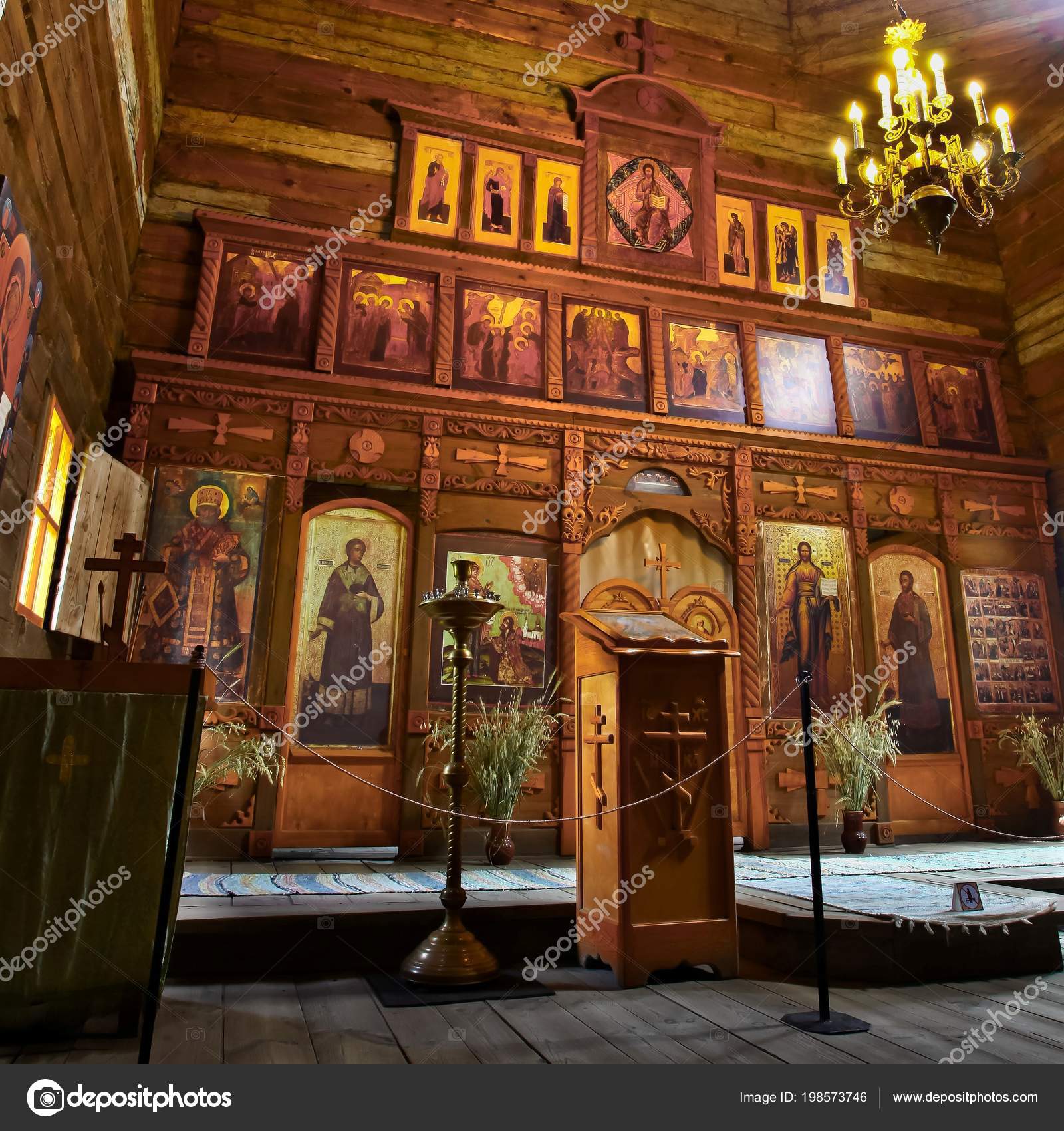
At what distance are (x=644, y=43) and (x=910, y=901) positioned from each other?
9.23 metres

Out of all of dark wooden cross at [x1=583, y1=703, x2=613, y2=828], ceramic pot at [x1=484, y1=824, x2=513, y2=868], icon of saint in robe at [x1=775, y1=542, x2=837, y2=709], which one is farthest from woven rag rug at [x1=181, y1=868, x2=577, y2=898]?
icon of saint in robe at [x1=775, y1=542, x2=837, y2=709]

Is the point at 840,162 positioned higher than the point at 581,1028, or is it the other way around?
A: the point at 840,162

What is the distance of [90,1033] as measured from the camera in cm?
286

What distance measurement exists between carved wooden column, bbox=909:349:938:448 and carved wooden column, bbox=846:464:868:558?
1.00 meters

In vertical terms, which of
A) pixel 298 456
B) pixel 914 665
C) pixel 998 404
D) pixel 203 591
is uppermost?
pixel 998 404

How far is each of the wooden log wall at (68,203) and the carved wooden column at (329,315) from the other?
65.1 inches

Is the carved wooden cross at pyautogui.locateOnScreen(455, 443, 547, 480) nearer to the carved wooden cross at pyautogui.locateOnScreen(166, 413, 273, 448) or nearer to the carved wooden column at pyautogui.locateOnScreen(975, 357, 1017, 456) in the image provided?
the carved wooden cross at pyautogui.locateOnScreen(166, 413, 273, 448)

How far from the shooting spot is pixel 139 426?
6750 millimetres

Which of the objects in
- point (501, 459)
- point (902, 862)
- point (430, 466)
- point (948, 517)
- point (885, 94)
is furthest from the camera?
point (948, 517)

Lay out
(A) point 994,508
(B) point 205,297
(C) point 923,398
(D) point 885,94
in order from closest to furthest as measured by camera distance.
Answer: (D) point 885,94, (B) point 205,297, (A) point 994,508, (C) point 923,398

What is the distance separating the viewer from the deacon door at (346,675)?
660cm

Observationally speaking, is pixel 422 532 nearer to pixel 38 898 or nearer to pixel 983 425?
pixel 38 898

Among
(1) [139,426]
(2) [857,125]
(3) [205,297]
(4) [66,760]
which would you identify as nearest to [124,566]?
(4) [66,760]

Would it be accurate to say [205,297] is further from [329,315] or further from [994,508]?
[994,508]
